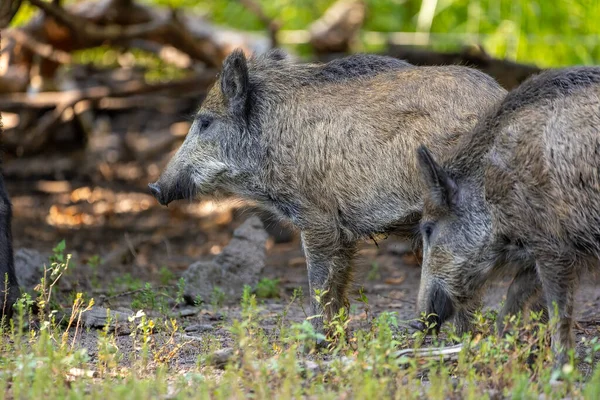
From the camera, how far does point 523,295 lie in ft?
19.4

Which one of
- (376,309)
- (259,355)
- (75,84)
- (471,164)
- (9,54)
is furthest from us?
(75,84)

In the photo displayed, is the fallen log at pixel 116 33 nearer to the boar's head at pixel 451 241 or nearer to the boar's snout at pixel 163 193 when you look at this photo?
the boar's snout at pixel 163 193

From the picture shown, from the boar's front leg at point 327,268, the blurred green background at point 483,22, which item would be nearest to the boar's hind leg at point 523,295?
the boar's front leg at point 327,268

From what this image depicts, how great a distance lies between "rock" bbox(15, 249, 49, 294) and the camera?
25.7ft

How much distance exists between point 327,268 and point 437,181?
116 centimetres

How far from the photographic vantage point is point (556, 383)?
4.79 m

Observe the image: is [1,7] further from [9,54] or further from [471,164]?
[471,164]

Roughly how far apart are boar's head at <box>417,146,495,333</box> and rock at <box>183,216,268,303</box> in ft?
8.28

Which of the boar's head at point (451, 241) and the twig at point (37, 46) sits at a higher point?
the twig at point (37, 46)

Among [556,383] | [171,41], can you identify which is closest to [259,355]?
[556,383]

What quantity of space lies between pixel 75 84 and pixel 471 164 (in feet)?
28.5

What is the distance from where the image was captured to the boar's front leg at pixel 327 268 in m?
6.42

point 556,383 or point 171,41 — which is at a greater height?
point 171,41

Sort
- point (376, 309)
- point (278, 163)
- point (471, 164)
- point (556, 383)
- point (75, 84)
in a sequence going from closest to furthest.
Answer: point (556, 383) < point (471, 164) < point (278, 163) < point (376, 309) < point (75, 84)
